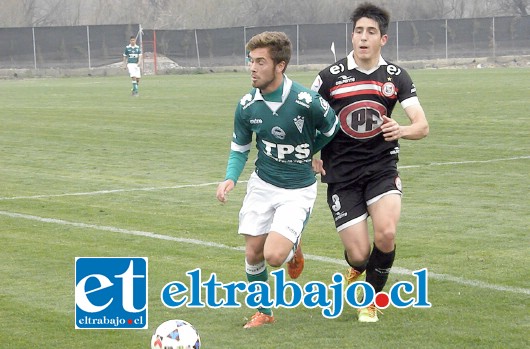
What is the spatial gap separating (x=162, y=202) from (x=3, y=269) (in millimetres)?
3965

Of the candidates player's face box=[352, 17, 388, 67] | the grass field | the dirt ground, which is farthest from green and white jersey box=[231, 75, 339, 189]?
the dirt ground

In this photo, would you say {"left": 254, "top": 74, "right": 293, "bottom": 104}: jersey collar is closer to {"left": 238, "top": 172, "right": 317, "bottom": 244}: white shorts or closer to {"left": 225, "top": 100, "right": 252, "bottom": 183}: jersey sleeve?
{"left": 225, "top": 100, "right": 252, "bottom": 183}: jersey sleeve

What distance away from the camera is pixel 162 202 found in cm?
1304

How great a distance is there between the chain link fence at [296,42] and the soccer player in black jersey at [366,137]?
161 ft

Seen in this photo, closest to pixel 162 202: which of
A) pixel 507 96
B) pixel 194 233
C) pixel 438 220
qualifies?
pixel 194 233

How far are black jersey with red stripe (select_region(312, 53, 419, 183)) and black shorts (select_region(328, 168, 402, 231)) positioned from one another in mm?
64

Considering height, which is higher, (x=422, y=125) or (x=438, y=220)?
(x=422, y=125)

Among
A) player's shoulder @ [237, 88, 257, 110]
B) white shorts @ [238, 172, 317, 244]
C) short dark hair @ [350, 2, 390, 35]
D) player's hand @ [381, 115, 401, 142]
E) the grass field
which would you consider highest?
short dark hair @ [350, 2, 390, 35]

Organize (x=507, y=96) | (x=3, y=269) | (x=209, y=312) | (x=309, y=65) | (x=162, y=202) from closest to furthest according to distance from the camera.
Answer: (x=209, y=312)
(x=3, y=269)
(x=162, y=202)
(x=507, y=96)
(x=309, y=65)

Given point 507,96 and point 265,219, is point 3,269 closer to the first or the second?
point 265,219

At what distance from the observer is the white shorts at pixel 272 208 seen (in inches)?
290

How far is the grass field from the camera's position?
7176mm

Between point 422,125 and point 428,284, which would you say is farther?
point 428,284

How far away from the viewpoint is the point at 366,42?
299 inches
